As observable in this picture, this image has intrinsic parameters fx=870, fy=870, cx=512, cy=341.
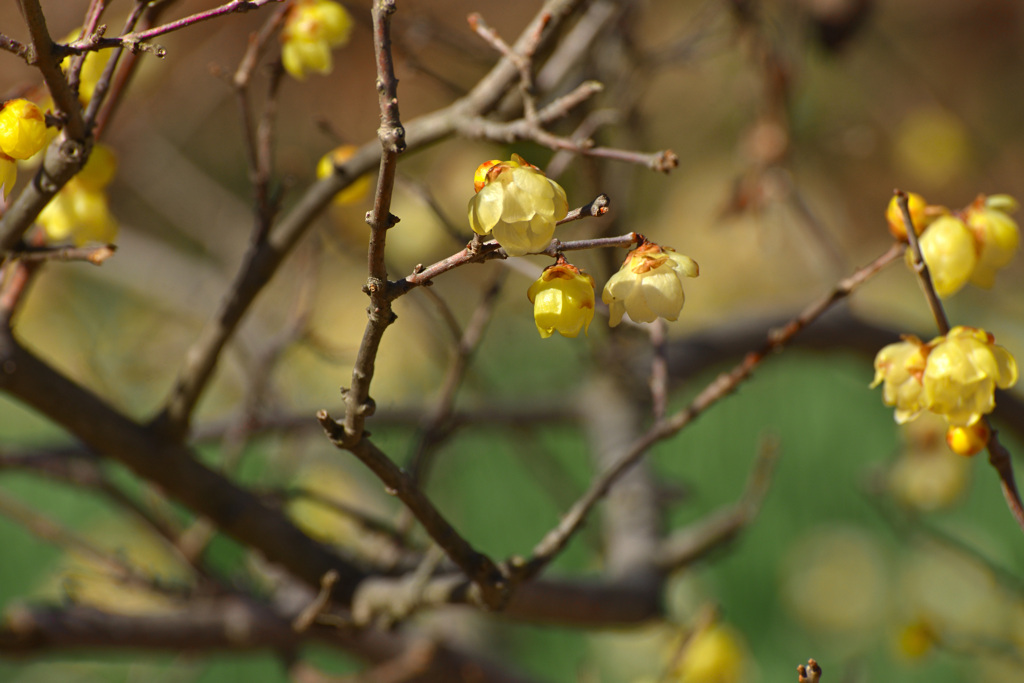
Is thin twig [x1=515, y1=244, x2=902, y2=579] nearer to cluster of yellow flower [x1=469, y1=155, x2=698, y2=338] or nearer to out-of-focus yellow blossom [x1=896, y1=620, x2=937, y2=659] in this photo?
cluster of yellow flower [x1=469, y1=155, x2=698, y2=338]

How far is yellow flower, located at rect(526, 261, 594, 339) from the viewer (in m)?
0.43

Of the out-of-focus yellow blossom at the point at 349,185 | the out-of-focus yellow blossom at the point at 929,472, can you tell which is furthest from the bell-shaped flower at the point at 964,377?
the out-of-focus yellow blossom at the point at 929,472

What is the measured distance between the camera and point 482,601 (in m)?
0.60

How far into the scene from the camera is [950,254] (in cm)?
55

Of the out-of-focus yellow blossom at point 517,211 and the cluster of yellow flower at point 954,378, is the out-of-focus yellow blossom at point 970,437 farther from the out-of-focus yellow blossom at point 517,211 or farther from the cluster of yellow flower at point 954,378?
the out-of-focus yellow blossom at point 517,211

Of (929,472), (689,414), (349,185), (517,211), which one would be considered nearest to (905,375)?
(689,414)

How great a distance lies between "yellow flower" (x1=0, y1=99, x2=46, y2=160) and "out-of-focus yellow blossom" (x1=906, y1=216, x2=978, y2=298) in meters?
0.51

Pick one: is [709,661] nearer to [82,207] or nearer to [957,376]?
[957,376]

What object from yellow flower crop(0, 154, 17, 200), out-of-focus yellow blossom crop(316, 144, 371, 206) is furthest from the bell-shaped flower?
yellow flower crop(0, 154, 17, 200)

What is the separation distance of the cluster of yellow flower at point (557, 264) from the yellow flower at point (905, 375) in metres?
0.18

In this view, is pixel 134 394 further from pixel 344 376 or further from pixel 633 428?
pixel 633 428

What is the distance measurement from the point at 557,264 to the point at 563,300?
0.07 feet

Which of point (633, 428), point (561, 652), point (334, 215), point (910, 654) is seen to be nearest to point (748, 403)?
point (561, 652)

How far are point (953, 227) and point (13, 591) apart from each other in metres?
2.03
